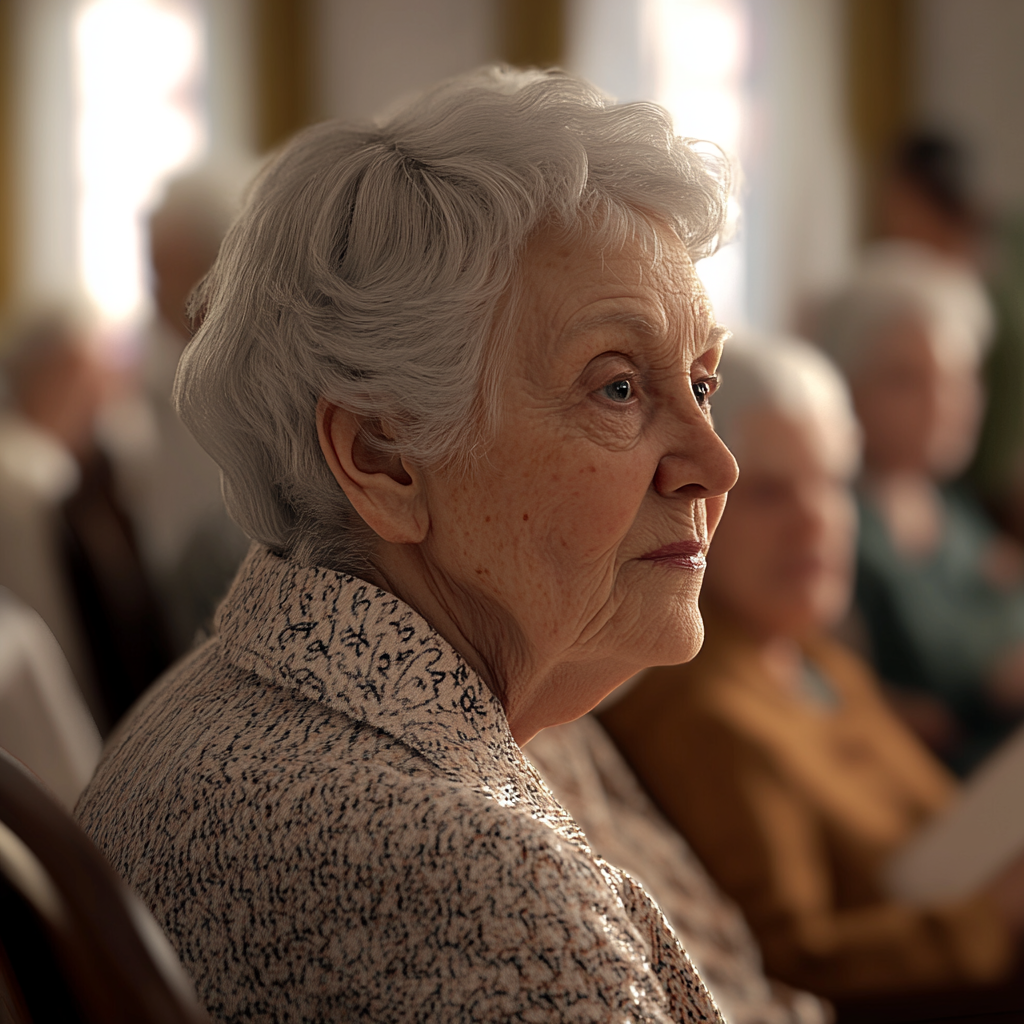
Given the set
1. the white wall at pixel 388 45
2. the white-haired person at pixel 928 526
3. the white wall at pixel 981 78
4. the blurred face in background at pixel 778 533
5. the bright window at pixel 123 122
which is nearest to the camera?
the blurred face in background at pixel 778 533

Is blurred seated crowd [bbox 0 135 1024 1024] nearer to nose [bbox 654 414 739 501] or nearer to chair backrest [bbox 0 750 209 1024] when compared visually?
nose [bbox 654 414 739 501]

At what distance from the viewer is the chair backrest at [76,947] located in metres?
0.44

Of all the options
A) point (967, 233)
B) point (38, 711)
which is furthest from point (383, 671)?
point (967, 233)

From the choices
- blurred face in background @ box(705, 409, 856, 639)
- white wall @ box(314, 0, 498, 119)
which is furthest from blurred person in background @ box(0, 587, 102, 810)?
white wall @ box(314, 0, 498, 119)

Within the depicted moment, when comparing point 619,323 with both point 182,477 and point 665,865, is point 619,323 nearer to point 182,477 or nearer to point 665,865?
point 665,865

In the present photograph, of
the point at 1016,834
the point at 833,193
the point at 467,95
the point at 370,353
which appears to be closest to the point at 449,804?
the point at 370,353

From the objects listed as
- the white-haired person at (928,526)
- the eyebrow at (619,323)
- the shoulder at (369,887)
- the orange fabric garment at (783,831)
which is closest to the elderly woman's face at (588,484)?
the eyebrow at (619,323)

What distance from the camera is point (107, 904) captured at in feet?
1.50

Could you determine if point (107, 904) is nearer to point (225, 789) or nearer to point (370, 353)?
point (225, 789)

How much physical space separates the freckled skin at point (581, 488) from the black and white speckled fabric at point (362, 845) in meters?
0.05

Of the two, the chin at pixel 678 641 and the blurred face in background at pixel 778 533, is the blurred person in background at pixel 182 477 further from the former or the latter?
Answer: the blurred face in background at pixel 778 533

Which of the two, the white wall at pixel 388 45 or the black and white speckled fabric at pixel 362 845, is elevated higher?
the white wall at pixel 388 45

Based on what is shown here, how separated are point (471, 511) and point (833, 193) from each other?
21.9 feet

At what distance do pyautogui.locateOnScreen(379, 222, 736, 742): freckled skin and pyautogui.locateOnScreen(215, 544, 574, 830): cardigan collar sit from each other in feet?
0.14
